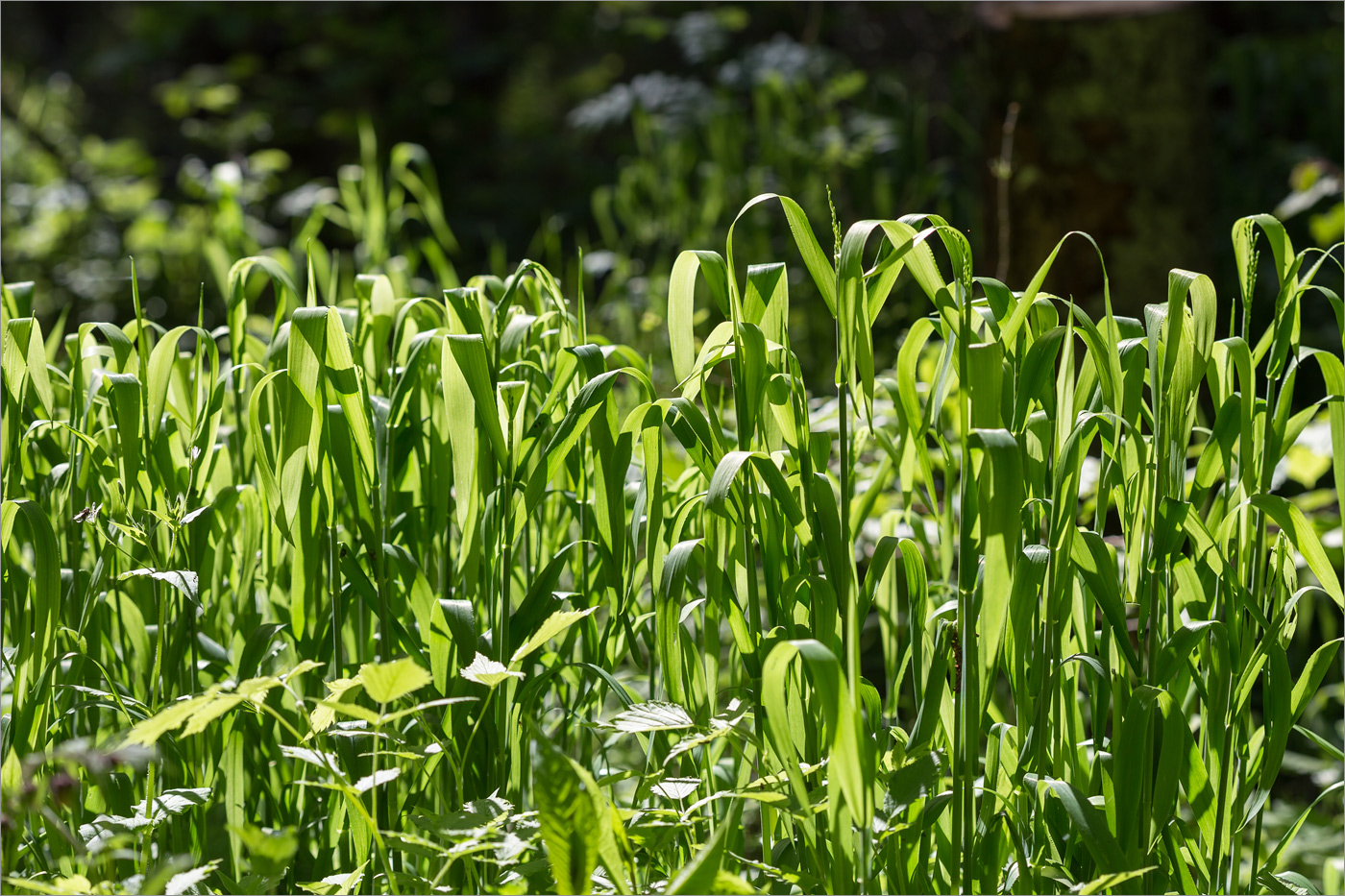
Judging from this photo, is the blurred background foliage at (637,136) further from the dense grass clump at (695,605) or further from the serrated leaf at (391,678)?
the serrated leaf at (391,678)

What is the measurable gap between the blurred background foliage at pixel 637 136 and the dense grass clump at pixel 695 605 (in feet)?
0.74

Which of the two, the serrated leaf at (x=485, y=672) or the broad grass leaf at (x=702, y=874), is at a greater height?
the serrated leaf at (x=485, y=672)

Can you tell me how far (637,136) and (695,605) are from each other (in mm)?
2894

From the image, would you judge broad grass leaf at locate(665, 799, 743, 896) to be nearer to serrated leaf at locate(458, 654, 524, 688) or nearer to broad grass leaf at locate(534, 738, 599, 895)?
broad grass leaf at locate(534, 738, 599, 895)

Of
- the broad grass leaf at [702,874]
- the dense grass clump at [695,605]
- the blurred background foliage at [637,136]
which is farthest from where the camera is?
the blurred background foliage at [637,136]

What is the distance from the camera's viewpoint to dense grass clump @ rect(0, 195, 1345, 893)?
2.12 feet

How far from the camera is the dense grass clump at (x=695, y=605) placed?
645 millimetres

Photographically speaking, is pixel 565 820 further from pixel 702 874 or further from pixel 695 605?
pixel 695 605

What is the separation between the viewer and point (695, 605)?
0.79 m

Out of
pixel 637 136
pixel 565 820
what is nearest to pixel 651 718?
pixel 565 820

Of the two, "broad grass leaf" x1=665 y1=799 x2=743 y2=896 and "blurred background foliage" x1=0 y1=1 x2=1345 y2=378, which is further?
"blurred background foliage" x1=0 y1=1 x2=1345 y2=378

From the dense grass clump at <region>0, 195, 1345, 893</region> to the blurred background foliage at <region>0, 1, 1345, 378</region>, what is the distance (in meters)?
0.22

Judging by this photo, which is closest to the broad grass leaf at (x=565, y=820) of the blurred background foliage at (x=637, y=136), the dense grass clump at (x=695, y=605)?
the dense grass clump at (x=695, y=605)

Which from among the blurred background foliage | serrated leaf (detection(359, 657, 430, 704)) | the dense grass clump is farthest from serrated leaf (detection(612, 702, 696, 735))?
the blurred background foliage
